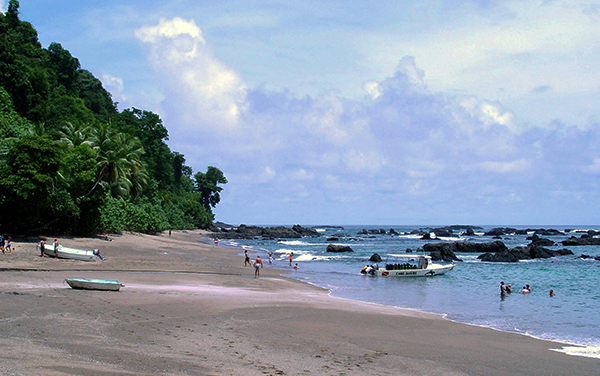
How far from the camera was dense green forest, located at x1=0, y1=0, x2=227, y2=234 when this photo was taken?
31422 mm

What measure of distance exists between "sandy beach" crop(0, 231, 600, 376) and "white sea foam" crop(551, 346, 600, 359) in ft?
1.47

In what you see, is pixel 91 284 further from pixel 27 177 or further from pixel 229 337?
pixel 27 177

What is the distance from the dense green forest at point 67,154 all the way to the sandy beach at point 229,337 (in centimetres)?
1221

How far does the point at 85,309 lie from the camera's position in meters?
13.5

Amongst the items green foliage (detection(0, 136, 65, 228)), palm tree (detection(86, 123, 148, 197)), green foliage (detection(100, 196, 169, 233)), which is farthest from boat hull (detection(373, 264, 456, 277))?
palm tree (detection(86, 123, 148, 197))

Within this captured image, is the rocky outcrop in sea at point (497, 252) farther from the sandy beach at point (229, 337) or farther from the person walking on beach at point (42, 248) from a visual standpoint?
the person walking on beach at point (42, 248)

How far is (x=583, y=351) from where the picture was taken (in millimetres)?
13750

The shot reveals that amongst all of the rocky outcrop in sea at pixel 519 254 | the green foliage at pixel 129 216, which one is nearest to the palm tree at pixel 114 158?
the green foliage at pixel 129 216

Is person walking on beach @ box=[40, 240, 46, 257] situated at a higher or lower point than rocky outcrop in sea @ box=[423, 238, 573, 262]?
higher

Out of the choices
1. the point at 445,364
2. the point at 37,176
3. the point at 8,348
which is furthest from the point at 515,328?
the point at 37,176

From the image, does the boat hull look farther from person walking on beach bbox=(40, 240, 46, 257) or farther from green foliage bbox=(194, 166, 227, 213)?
green foliage bbox=(194, 166, 227, 213)

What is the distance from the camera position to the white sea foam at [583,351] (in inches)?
524

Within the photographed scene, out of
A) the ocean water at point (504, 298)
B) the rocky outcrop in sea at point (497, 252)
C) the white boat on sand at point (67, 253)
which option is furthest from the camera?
the rocky outcrop in sea at point (497, 252)

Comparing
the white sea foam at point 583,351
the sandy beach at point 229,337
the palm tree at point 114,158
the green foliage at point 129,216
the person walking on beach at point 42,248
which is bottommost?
the white sea foam at point 583,351
